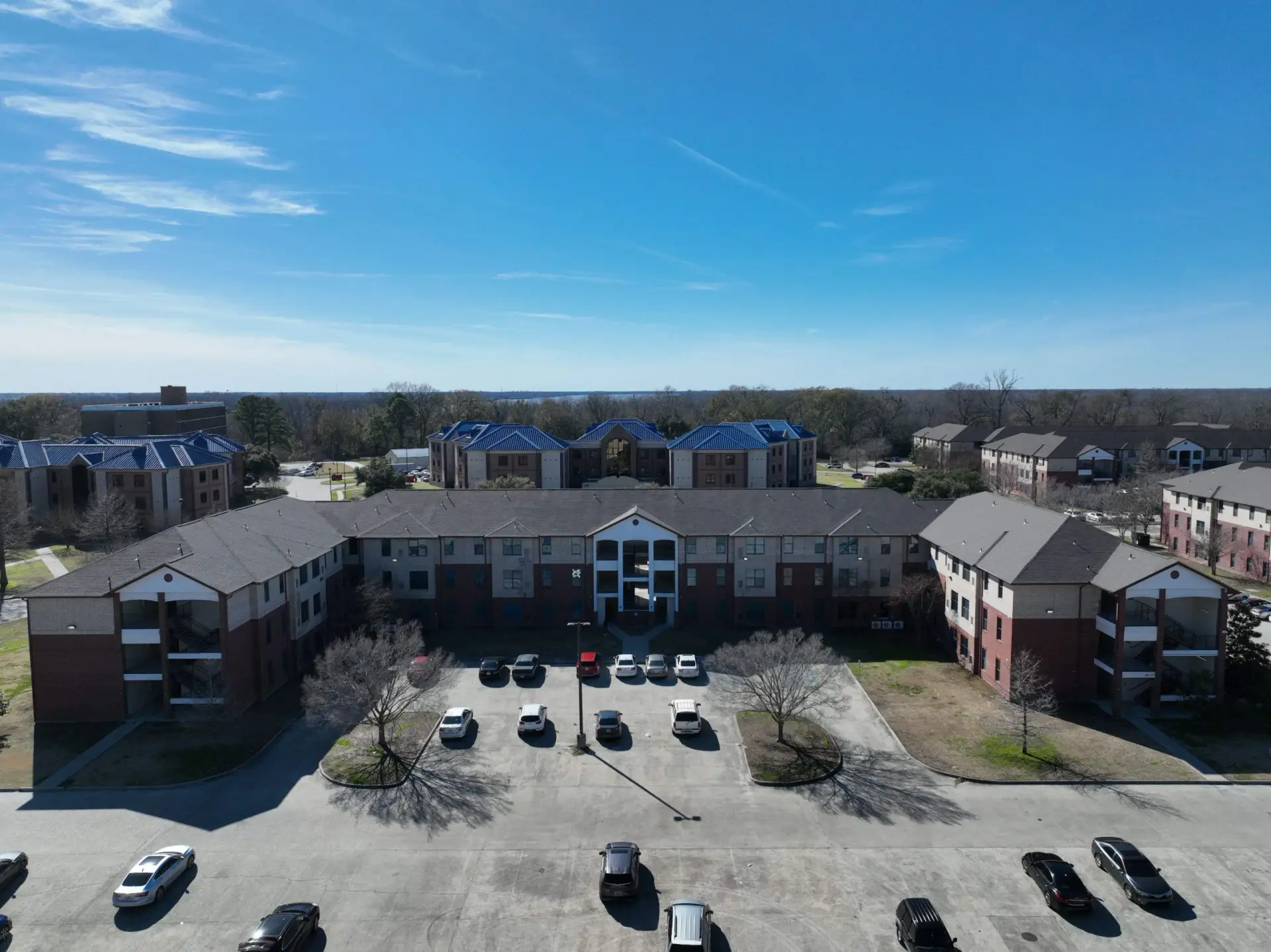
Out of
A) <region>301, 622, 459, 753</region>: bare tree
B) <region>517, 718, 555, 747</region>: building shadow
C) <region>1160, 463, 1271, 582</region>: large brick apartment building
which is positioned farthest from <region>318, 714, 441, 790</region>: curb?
<region>1160, 463, 1271, 582</region>: large brick apartment building

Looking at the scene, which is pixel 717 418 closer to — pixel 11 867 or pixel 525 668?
pixel 525 668

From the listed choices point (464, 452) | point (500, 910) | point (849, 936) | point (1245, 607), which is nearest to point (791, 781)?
point (849, 936)

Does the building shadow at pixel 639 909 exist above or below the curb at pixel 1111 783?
below

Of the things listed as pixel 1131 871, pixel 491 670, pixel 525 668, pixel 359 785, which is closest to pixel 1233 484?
pixel 1131 871

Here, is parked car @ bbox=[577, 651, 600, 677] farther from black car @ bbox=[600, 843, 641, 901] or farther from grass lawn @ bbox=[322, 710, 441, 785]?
black car @ bbox=[600, 843, 641, 901]

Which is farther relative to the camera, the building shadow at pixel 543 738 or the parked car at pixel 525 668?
the parked car at pixel 525 668

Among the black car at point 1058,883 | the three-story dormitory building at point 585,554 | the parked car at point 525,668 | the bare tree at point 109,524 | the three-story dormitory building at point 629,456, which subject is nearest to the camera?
the black car at point 1058,883

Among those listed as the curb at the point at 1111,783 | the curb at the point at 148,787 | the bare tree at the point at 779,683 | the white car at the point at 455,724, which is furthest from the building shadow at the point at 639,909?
the curb at the point at 148,787

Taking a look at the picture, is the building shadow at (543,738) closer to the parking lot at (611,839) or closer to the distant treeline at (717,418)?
the parking lot at (611,839)
